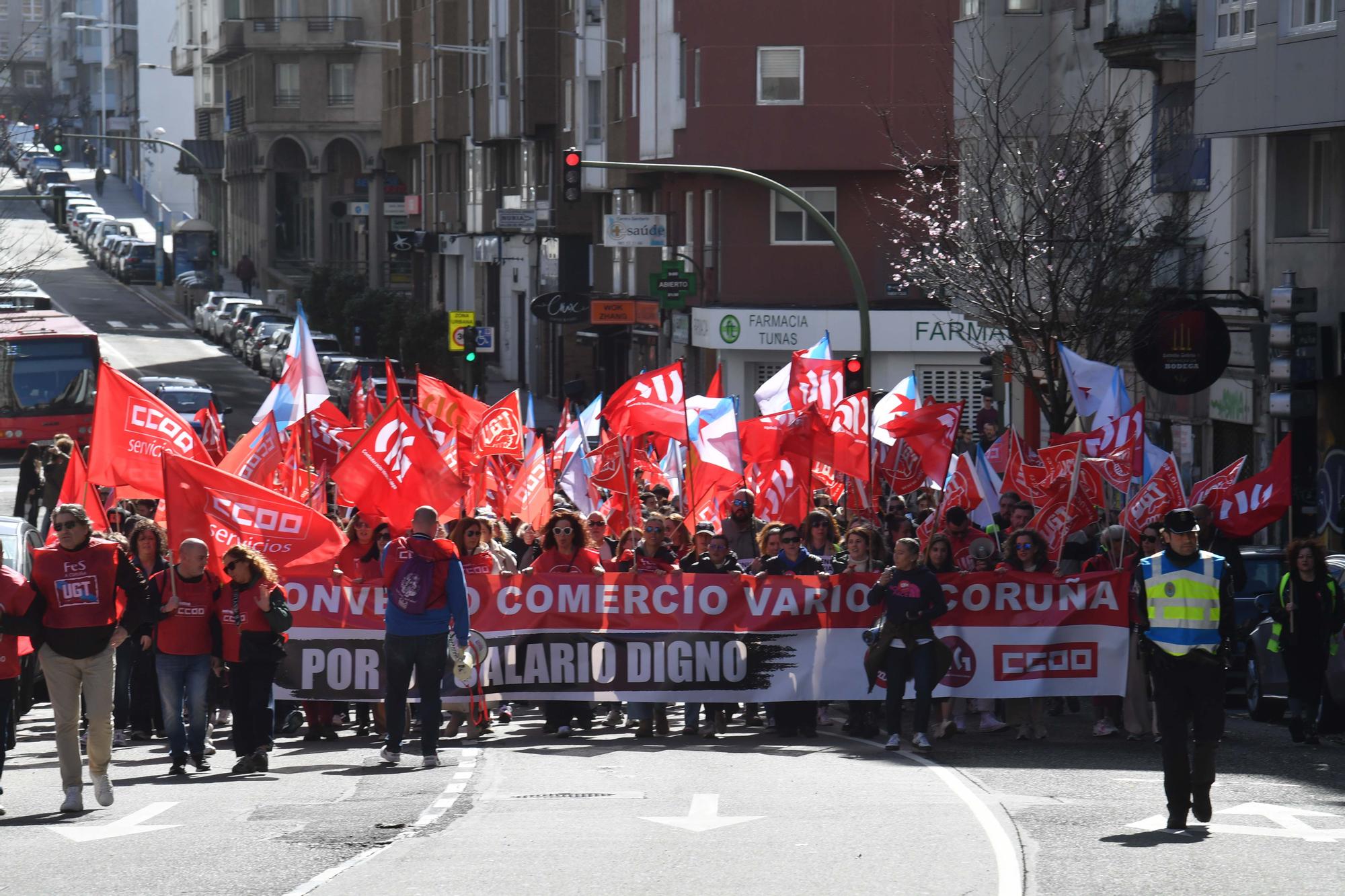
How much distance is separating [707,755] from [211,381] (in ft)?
151

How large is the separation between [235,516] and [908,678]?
4861 mm

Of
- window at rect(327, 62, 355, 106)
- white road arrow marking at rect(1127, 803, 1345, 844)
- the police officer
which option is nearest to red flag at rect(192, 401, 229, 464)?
the police officer

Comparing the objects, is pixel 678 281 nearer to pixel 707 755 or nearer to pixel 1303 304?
pixel 1303 304

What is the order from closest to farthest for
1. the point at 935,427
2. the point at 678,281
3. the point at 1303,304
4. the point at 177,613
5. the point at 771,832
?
the point at 771,832
the point at 177,613
the point at 935,427
the point at 1303,304
the point at 678,281

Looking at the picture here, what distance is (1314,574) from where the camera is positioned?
16.0 meters

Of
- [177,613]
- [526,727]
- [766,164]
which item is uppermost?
[766,164]

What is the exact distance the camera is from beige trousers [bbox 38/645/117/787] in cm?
1239

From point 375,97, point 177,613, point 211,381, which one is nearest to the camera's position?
point 177,613

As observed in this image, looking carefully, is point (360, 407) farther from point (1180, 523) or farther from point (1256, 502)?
point (1180, 523)

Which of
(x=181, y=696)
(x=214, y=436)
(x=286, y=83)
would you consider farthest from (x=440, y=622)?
(x=286, y=83)

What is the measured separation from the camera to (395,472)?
54.3ft

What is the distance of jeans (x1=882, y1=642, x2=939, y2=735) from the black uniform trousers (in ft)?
10.4

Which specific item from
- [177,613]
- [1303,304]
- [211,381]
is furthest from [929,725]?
[211,381]

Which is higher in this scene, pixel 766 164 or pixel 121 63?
pixel 121 63
